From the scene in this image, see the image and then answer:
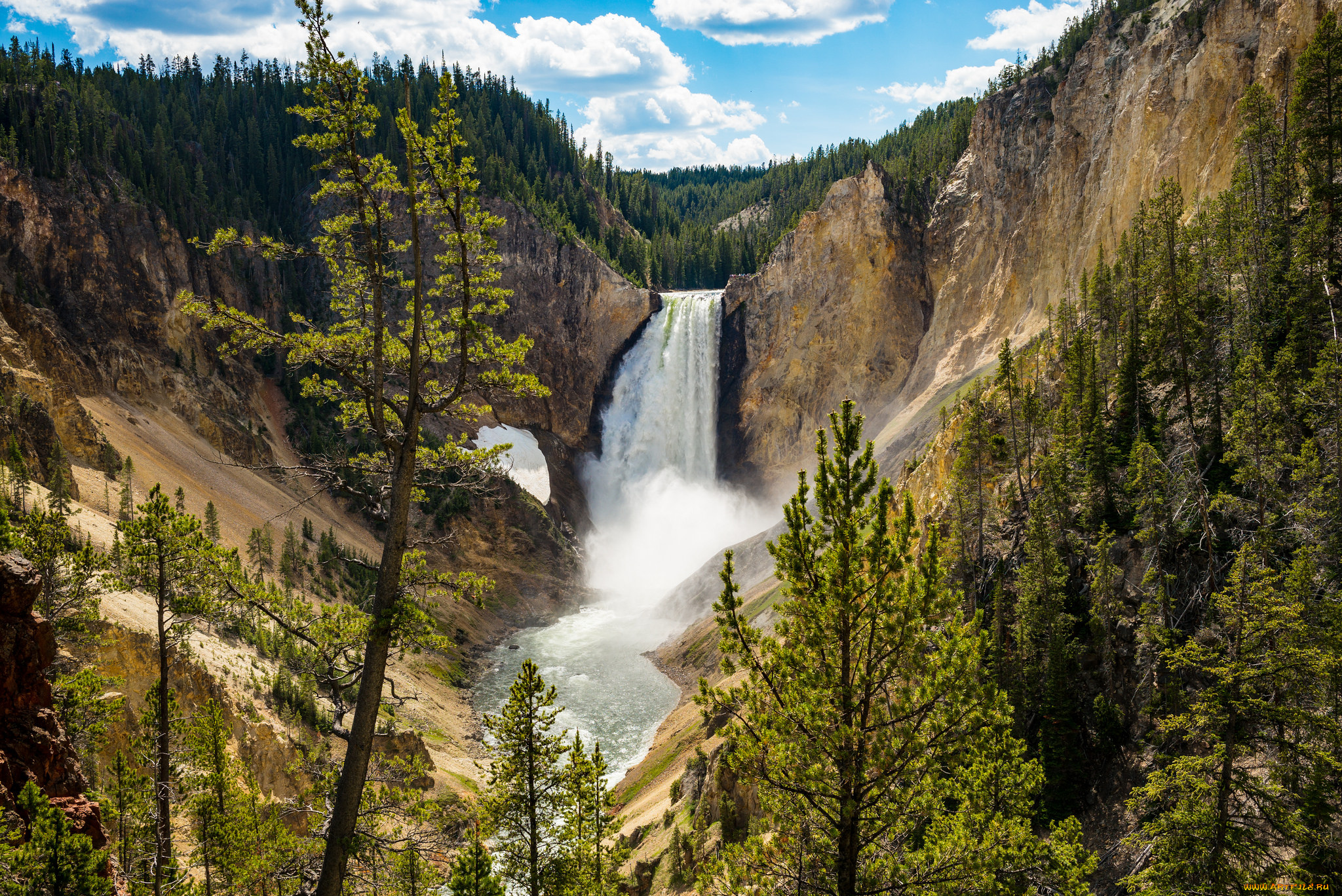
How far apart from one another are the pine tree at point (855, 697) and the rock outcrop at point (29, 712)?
1172 centimetres

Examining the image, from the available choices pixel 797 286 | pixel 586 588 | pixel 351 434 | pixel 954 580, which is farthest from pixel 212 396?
pixel 954 580

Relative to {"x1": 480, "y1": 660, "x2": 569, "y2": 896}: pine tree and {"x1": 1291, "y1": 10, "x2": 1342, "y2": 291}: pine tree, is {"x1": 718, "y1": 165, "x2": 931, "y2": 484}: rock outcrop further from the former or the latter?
{"x1": 480, "y1": 660, "x2": 569, "y2": 896}: pine tree

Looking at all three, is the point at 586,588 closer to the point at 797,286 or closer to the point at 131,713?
the point at 797,286

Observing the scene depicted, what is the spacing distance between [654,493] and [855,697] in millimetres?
74812

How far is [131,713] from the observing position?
28656 mm

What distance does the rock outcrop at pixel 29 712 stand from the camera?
43.8 feet

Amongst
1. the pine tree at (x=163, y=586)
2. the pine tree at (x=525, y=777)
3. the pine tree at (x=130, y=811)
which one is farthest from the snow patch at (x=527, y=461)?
the pine tree at (x=163, y=586)

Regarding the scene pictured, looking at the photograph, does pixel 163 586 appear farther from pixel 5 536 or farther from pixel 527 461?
pixel 527 461

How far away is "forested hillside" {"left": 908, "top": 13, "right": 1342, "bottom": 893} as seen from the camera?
16.0m

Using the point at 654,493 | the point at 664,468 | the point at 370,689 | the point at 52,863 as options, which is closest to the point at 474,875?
the point at 52,863

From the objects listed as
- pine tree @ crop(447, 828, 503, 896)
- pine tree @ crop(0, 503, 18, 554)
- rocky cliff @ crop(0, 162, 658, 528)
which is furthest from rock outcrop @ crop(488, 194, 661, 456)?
pine tree @ crop(0, 503, 18, 554)

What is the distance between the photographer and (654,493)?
84812 millimetres

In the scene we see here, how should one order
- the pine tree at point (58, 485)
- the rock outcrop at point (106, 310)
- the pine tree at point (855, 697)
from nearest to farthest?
the pine tree at point (855, 697)
the pine tree at point (58, 485)
the rock outcrop at point (106, 310)

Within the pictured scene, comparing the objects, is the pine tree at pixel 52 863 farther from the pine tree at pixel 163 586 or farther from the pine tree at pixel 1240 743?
the pine tree at pixel 1240 743
